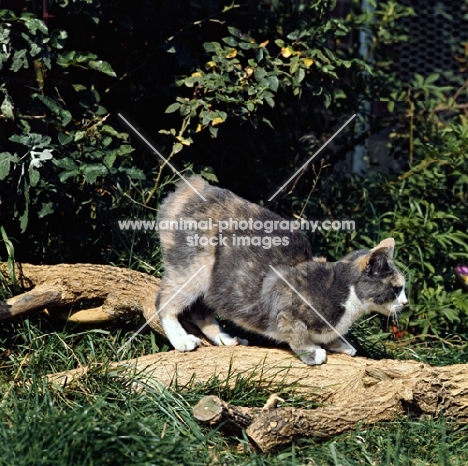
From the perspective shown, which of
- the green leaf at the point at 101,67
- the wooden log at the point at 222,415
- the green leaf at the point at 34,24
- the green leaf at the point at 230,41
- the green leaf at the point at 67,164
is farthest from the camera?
the green leaf at the point at 230,41

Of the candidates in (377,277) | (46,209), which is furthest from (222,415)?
(46,209)

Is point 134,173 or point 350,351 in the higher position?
point 134,173

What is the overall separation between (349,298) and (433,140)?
94.5 inches

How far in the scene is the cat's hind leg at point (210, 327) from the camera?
535 centimetres

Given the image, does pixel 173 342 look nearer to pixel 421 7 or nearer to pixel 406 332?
pixel 406 332

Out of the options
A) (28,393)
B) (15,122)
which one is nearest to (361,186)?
(15,122)

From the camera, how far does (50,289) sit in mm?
5211

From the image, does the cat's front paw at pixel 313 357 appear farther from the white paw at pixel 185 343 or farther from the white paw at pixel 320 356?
the white paw at pixel 185 343

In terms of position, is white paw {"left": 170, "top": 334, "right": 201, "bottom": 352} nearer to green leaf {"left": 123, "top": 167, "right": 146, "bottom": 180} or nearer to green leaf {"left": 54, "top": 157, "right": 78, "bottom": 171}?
green leaf {"left": 123, "top": 167, "right": 146, "bottom": 180}

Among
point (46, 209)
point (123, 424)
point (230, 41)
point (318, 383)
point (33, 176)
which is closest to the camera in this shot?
point (123, 424)

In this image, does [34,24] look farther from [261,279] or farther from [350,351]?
[350,351]

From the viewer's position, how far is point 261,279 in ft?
17.0

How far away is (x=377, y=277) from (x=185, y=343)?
1197mm

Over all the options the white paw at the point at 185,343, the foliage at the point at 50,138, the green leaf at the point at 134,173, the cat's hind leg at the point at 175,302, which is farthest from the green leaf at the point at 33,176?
the white paw at the point at 185,343
